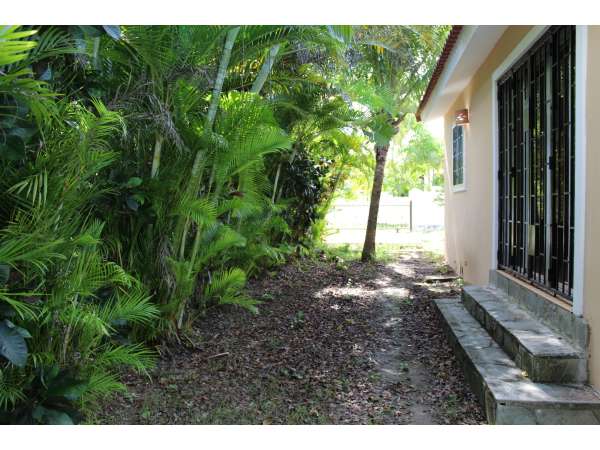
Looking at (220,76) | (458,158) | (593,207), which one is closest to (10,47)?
(220,76)

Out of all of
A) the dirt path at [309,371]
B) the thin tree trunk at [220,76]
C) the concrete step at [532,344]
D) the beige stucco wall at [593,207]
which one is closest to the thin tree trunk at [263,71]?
the thin tree trunk at [220,76]

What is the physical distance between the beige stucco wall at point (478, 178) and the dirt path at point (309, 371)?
0.91 meters

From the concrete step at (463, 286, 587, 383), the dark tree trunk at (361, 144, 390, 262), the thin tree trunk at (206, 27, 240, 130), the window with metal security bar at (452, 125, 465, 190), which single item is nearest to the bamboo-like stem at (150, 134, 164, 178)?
the thin tree trunk at (206, 27, 240, 130)

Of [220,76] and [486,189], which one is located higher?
[220,76]

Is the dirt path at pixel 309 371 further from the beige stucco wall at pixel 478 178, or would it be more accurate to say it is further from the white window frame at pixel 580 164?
the white window frame at pixel 580 164

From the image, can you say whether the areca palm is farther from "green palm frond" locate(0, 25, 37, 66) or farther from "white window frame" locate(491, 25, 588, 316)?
"green palm frond" locate(0, 25, 37, 66)

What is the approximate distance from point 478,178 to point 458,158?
1733mm

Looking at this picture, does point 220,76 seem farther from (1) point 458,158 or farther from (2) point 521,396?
(1) point 458,158

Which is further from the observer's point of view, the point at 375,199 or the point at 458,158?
the point at 375,199

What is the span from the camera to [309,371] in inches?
171

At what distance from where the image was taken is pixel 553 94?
4.01 metres

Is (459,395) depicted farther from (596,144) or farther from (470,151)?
(470,151)

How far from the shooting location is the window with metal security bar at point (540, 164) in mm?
3740

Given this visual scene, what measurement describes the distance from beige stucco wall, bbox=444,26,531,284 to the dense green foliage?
1.93 metres
